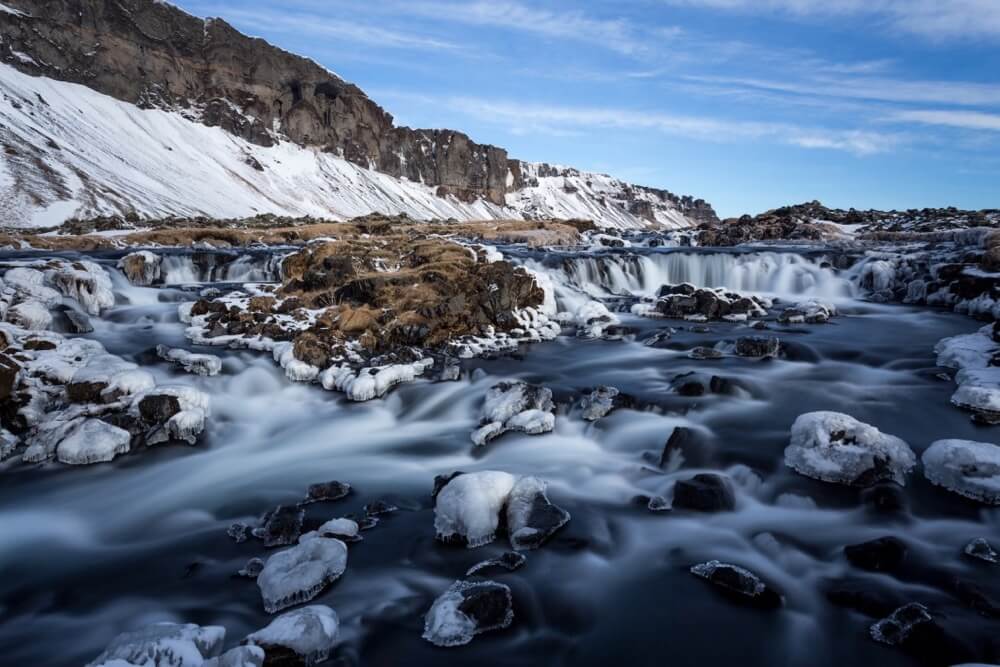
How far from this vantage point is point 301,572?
4484mm

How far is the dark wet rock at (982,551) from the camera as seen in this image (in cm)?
466

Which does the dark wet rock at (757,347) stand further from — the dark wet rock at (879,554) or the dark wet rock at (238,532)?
the dark wet rock at (238,532)

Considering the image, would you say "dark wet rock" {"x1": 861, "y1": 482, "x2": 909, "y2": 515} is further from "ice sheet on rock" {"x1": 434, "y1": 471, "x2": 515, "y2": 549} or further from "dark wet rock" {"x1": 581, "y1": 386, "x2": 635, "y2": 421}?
"ice sheet on rock" {"x1": 434, "y1": 471, "x2": 515, "y2": 549}

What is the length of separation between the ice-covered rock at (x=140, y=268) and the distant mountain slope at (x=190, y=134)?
36.2m

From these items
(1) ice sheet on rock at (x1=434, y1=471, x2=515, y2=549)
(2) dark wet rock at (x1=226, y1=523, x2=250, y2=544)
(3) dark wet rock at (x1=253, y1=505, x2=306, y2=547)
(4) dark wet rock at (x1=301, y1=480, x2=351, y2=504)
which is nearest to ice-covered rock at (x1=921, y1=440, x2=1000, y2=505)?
(1) ice sheet on rock at (x1=434, y1=471, x2=515, y2=549)

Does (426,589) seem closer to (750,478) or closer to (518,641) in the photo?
(518,641)

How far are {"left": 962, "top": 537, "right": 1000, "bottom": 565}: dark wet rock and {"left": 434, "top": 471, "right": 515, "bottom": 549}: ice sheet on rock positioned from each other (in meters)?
3.99

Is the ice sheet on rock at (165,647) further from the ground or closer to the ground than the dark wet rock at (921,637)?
further from the ground

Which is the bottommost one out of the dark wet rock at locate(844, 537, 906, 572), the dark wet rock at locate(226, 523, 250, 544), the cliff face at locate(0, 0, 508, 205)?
the dark wet rock at locate(226, 523, 250, 544)

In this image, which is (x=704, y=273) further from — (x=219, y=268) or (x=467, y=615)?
(x=467, y=615)


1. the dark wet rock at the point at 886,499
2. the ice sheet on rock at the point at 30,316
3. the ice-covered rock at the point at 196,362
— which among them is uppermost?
the ice sheet on rock at the point at 30,316

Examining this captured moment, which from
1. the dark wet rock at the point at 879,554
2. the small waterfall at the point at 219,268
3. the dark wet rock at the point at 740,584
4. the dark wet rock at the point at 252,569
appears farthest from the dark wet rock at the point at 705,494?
the small waterfall at the point at 219,268

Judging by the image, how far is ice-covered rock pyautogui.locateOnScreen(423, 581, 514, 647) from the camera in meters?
4.07

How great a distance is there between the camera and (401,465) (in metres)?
7.21
